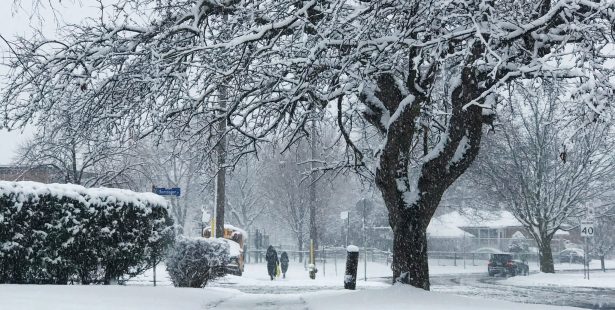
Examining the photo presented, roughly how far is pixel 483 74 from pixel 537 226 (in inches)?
968

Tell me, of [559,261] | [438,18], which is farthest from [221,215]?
[559,261]

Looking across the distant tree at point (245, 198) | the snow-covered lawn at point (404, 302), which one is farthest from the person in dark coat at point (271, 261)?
the distant tree at point (245, 198)

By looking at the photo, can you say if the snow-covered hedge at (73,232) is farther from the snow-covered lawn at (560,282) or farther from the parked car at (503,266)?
the parked car at (503,266)

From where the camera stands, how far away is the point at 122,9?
10.5 m

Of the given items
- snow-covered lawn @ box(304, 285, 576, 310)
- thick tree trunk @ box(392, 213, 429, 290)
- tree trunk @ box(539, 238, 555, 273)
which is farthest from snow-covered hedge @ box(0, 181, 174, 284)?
tree trunk @ box(539, 238, 555, 273)

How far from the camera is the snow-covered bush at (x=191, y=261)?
14.2 meters

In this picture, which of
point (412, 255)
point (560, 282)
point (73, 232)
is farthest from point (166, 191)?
point (560, 282)

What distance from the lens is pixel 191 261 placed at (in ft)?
46.6

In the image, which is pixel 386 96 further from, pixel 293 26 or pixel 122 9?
pixel 122 9

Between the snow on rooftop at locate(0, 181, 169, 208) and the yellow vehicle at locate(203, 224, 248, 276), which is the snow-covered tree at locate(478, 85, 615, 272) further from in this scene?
the snow on rooftop at locate(0, 181, 169, 208)

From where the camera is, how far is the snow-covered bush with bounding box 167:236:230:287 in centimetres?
1418

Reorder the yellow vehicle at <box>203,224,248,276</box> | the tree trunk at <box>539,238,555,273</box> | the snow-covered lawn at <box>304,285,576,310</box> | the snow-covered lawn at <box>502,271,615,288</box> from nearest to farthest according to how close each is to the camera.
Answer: the snow-covered lawn at <box>304,285,576,310</box>, the yellow vehicle at <box>203,224,248,276</box>, the snow-covered lawn at <box>502,271,615,288</box>, the tree trunk at <box>539,238,555,273</box>

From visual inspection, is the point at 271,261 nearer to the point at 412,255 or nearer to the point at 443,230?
the point at 412,255

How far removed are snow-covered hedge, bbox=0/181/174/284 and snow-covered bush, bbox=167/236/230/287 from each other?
1.07 m
